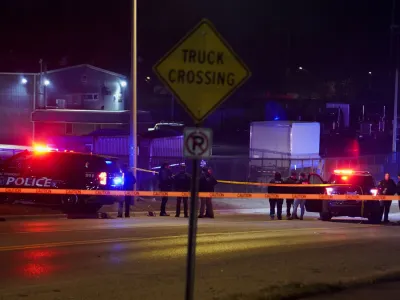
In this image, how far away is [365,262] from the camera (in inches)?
395

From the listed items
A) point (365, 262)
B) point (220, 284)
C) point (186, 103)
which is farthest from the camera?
point (365, 262)

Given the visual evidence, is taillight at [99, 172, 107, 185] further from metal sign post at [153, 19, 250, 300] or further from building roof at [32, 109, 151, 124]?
building roof at [32, 109, 151, 124]

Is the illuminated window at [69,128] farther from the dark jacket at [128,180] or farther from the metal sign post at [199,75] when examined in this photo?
the metal sign post at [199,75]

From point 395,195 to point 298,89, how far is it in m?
58.4

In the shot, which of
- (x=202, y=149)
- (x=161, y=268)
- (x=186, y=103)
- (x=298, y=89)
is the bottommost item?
(x=161, y=268)

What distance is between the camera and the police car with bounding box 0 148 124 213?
1812 centimetres

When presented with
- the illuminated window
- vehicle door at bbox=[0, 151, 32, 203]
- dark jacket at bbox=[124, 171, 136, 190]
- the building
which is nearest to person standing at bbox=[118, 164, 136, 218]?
dark jacket at bbox=[124, 171, 136, 190]

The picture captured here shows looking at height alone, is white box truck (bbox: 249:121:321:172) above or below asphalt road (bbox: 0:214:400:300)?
above

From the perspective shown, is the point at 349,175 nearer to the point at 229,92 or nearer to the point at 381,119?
the point at 229,92

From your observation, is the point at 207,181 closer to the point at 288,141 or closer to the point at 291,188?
the point at 291,188

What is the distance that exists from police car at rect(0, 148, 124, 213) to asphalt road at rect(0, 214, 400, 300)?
2730 mm

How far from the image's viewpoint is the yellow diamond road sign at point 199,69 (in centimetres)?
590

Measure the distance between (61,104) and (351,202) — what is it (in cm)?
3003

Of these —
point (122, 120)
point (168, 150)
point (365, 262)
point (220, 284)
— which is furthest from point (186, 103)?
point (122, 120)
